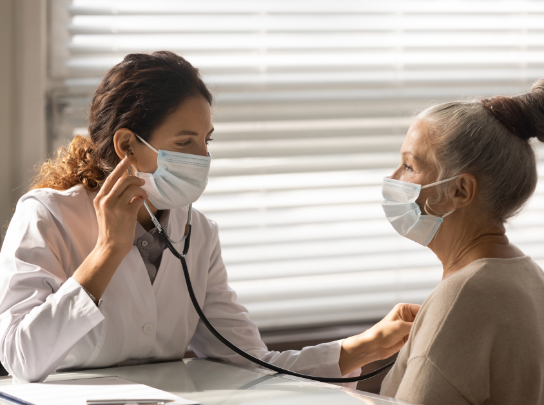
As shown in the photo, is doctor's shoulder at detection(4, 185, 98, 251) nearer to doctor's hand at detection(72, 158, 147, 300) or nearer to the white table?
doctor's hand at detection(72, 158, 147, 300)

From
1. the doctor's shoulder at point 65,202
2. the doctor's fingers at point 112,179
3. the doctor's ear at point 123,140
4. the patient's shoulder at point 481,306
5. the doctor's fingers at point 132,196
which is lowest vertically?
the patient's shoulder at point 481,306

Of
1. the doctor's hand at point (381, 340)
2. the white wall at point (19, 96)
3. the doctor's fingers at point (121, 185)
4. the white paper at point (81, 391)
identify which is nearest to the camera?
the white paper at point (81, 391)

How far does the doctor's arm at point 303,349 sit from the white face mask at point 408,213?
0.26 m

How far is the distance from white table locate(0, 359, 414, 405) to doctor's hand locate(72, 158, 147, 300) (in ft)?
0.75

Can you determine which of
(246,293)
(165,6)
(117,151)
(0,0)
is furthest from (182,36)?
(246,293)

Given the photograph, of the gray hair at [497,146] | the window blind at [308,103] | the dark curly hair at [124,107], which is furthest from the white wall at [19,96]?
the gray hair at [497,146]

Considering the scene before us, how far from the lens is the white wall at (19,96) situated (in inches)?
78.2

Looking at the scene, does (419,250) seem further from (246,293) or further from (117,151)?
(117,151)

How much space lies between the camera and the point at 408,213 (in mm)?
1473

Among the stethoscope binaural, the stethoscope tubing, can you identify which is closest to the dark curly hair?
the stethoscope binaural

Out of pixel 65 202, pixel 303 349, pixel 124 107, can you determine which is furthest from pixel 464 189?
pixel 65 202

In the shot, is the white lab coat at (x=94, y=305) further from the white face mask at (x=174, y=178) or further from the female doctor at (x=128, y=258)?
the white face mask at (x=174, y=178)

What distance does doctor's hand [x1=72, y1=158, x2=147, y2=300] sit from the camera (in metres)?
1.31

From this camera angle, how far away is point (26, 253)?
136 cm
